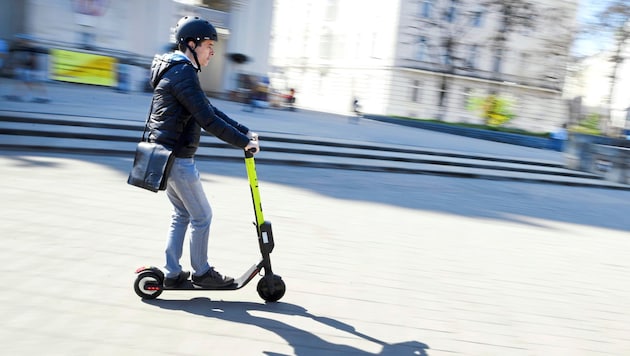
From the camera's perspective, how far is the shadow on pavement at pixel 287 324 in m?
3.54

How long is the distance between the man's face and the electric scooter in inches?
25.8

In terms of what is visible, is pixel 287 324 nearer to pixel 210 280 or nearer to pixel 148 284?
pixel 210 280

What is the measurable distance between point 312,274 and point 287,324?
1.10 m

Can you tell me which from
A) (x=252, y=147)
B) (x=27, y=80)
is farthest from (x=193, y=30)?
(x=27, y=80)

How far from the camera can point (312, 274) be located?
16.0 feet

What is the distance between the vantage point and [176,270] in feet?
12.7

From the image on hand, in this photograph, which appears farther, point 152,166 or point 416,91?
point 416,91

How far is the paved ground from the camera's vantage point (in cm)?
355

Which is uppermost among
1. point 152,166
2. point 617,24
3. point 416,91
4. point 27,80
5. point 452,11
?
point 452,11

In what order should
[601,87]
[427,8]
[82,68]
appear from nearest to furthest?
[82,68], [427,8], [601,87]


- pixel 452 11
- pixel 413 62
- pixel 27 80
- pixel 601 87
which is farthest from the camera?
pixel 601 87

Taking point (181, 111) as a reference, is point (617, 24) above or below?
above

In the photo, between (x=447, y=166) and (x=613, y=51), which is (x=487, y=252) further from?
(x=613, y=51)

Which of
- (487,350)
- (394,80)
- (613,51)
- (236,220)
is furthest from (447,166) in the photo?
(394,80)
